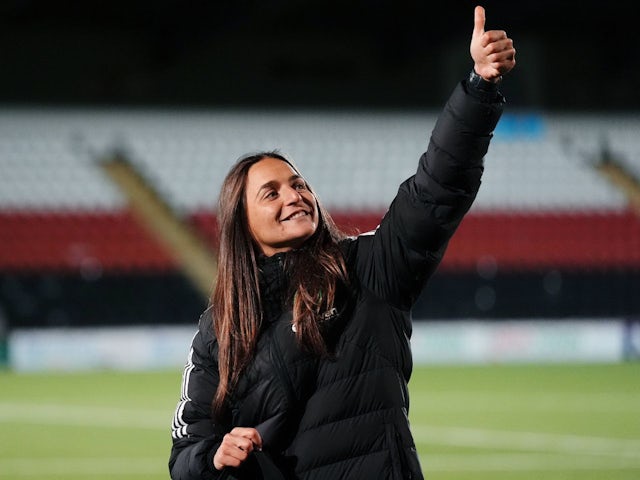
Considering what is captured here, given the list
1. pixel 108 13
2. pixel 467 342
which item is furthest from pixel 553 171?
pixel 108 13

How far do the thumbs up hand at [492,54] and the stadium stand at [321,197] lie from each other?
16843 millimetres

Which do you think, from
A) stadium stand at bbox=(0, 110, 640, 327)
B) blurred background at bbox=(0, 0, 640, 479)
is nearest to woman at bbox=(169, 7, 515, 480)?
blurred background at bbox=(0, 0, 640, 479)

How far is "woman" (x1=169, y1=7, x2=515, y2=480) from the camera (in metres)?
3.07

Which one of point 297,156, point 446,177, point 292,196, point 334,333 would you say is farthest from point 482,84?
point 297,156

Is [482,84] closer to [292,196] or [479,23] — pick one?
[479,23]

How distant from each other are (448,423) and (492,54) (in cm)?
935

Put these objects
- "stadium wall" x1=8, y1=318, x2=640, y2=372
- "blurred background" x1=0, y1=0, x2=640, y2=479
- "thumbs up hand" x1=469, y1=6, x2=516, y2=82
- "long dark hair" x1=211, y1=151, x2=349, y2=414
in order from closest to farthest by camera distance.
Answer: "thumbs up hand" x1=469, y1=6, x2=516, y2=82 → "long dark hair" x1=211, y1=151, x2=349, y2=414 → "stadium wall" x1=8, y1=318, x2=640, y2=372 → "blurred background" x1=0, y1=0, x2=640, y2=479

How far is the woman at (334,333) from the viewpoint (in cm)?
307

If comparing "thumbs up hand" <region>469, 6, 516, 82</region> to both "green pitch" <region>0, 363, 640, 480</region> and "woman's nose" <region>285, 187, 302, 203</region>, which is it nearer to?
"woman's nose" <region>285, 187, 302, 203</region>

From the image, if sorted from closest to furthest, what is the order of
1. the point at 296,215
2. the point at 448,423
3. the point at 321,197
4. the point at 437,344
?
the point at 296,215 → the point at 448,423 → the point at 437,344 → the point at 321,197

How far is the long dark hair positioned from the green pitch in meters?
5.71

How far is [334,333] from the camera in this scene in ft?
10.4

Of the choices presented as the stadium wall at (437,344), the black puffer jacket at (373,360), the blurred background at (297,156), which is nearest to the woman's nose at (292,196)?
the black puffer jacket at (373,360)

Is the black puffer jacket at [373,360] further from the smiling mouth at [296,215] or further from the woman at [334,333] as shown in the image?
the smiling mouth at [296,215]
